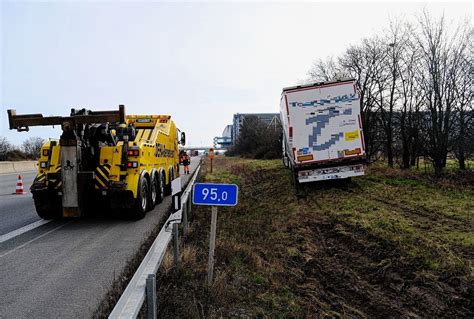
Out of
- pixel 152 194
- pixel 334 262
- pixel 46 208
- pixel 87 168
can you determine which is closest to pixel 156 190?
pixel 152 194

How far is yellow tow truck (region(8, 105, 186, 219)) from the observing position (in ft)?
29.0

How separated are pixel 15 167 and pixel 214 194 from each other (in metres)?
33.5

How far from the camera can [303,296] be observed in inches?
203

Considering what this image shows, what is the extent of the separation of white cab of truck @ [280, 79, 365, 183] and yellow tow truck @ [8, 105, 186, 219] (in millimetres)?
5453

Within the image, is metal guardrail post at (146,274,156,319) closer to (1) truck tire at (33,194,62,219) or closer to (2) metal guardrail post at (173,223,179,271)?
(2) metal guardrail post at (173,223,179,271)

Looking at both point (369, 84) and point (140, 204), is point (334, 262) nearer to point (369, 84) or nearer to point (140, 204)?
point (140, 204)

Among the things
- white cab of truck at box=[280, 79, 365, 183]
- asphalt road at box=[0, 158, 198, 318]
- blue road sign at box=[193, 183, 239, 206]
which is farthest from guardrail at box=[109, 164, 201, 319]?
white cab of truck at box=[280, 79, 365, 183]

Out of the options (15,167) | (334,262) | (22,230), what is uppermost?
(15,167)

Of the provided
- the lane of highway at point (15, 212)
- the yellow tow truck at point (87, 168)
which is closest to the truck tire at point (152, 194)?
the yellow tow truck at point (87, 168)

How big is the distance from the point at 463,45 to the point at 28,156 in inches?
1766

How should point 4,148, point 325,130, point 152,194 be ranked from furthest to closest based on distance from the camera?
point 4,148
point 325,130
point 152,194

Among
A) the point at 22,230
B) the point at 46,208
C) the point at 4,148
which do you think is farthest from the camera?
the point at 4,148

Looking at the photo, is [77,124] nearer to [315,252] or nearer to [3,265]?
[3,265]

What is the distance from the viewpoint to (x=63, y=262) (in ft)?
20.7
